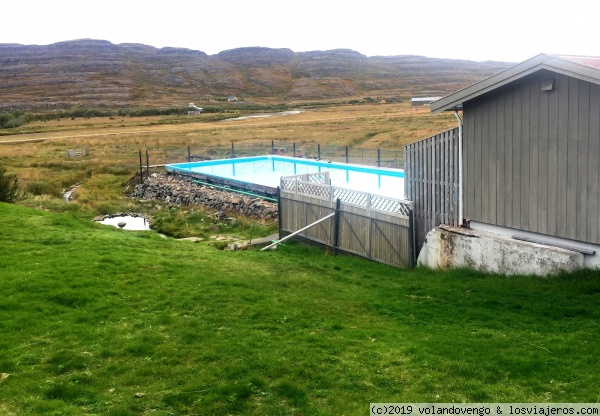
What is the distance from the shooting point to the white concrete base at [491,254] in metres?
9.64

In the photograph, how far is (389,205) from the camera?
13.5m

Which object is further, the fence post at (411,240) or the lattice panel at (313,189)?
the lattice panel at (313,189)

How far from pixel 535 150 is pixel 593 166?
1094 millimetres

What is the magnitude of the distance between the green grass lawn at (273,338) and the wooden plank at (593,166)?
2.32ft

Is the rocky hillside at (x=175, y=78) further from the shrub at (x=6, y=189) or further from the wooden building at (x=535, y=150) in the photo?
the wooden building at (x=535, y=150)

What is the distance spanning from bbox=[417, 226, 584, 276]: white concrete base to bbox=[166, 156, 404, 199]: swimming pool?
9611mm

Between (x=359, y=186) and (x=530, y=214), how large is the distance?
1435 cm

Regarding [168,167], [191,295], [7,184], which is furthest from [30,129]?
[191,295]

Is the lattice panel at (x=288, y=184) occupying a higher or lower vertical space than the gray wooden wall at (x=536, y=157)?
lower

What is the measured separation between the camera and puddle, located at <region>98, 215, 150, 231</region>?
22.8 meters

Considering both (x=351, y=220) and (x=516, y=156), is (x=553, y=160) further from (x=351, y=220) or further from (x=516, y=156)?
(x=351, y=220)

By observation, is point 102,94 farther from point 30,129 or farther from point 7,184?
point 7,184

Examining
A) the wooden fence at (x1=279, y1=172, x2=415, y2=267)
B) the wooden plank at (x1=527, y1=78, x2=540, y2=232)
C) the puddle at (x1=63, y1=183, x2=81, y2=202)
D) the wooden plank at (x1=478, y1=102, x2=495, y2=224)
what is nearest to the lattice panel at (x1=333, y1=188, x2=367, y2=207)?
the wooden fence at (x1=279, y1=172, x2=415, y2=267)

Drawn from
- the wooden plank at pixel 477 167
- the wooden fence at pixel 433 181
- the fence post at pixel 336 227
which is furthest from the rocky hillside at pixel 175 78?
the wooden plank at pixel 477 167
